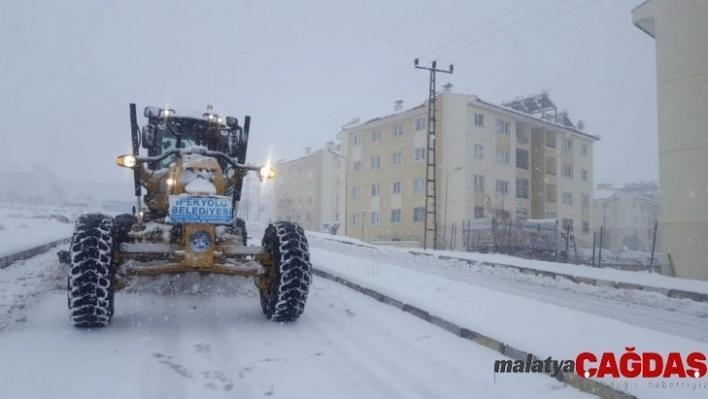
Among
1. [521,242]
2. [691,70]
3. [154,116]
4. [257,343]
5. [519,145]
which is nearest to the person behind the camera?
[257,343]

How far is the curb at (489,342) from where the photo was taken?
3512 mm

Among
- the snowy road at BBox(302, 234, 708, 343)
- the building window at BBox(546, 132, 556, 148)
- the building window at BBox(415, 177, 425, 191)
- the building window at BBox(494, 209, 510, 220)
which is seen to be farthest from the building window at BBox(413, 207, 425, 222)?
the snowy road at BBox(302, 234, 708, 343)

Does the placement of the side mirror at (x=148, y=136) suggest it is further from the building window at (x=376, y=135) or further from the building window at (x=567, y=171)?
the building window at (x=567, y=171)

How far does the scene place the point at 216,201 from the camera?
5.16m

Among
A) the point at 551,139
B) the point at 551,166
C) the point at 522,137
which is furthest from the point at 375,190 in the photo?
the point at 551,139

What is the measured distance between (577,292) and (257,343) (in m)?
8.31

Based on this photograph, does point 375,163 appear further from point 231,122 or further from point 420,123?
point 231,122

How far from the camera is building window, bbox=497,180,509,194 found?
139 ft

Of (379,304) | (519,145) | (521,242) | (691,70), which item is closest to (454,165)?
(519,145)

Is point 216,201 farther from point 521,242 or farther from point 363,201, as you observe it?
point 363,201

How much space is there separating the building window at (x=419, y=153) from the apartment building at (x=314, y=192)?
21.9m

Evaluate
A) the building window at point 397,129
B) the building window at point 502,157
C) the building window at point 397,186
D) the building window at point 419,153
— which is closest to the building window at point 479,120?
the building window at point 502,157

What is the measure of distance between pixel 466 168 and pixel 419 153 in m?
4.72

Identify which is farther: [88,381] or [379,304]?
[379,304]
